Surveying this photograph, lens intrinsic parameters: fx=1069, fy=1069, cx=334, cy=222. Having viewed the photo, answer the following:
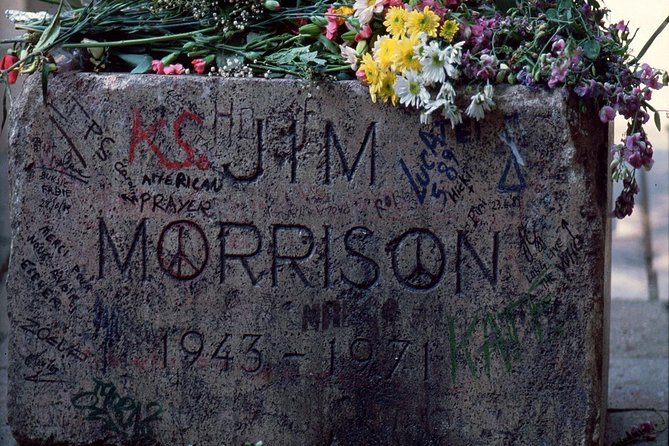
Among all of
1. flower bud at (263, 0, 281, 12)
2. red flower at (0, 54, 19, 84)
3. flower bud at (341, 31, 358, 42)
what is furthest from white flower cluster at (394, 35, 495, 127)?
red flower at (0, 54, 19, 84)

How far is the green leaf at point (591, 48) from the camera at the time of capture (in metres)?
2.97

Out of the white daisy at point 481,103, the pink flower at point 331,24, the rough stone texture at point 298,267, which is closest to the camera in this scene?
the white daisy at point 481,103

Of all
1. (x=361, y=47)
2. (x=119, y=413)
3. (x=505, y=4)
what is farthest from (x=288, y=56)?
(x=119, y=413)

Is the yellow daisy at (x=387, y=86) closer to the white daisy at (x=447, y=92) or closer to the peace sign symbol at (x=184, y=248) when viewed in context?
the white daisy at (x=447, y=92)

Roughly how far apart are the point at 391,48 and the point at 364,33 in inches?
5.8

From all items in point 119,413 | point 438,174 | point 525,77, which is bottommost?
point 119,413

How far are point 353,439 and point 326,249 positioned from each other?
0.57 m

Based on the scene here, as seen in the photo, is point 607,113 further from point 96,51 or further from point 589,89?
point 96,51

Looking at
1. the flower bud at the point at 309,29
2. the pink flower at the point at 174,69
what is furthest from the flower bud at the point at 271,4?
the pink flower at the point at 174,69

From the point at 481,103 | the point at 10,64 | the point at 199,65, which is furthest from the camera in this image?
the point at 10,64

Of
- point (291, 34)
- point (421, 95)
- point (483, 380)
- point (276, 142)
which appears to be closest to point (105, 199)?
point (276, 142)

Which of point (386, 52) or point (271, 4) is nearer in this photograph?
point (386, 52)

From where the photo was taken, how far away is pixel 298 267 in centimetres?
310

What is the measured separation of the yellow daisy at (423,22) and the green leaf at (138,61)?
793 mm
